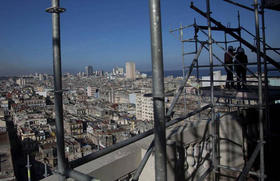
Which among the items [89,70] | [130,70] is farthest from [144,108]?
[89,70]

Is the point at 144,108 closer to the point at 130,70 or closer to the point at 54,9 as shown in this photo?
the point at 54,9

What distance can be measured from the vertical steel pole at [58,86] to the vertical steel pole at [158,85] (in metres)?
0.34

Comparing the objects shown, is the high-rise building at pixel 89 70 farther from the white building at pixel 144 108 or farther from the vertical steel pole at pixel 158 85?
the vertical steel pole at pixel 158 85

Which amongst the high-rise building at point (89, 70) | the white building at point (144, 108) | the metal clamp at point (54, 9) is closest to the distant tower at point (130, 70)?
the high-rise building at point (89, 70)

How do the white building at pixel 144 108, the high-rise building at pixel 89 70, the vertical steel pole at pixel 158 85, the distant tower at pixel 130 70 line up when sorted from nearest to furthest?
the vertical steel pole at pixel 158 85 < the white building at pixel 144 108 < the distant tower at pixel 130 70 < the high-rise building at pixel 89 70

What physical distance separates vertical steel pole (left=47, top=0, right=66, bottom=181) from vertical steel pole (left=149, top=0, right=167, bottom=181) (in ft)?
1.13

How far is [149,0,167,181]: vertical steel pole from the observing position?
2.76 ft

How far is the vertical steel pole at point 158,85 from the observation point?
2.76ft

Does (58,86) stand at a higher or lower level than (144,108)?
higher

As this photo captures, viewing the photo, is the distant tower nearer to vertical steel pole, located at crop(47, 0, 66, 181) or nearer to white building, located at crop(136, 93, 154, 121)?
white building, located at crop(136, 93, 154, 121)

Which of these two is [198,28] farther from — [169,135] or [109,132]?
[109,132]

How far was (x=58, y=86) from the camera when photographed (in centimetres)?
91

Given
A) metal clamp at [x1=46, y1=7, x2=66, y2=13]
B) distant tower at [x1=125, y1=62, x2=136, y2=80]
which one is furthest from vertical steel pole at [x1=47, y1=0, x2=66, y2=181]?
distant tower at [x1=125, y1=62, x2=136, y2=80]

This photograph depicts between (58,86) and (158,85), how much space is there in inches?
14.4
